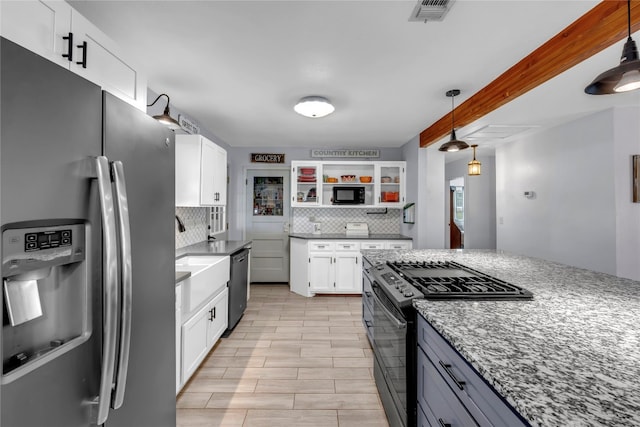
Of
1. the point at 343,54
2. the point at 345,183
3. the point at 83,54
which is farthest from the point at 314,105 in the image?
the point at 345,183

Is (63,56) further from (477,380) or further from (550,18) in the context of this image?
(550,18)

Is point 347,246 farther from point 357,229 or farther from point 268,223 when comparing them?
point 268,223

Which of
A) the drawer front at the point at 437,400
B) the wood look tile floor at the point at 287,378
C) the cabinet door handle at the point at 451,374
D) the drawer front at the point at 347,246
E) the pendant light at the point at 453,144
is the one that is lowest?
the wood look tile floor at the point at 287,378

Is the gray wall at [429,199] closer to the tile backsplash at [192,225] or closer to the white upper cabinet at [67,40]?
the tile backsplash at [192,225]

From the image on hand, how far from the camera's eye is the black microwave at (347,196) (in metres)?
5.08

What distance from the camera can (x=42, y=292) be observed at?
777 millimetres

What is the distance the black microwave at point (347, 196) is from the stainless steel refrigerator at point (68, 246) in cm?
400

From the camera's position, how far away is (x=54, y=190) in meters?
0.78

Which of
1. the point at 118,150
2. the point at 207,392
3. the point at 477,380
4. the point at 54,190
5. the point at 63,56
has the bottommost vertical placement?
the point at 207,392

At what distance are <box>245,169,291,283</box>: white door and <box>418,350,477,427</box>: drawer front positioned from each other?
4.17m

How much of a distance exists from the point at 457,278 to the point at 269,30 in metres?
1.95

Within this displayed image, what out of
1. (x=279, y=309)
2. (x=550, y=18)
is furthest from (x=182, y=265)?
(x=550, y=18)

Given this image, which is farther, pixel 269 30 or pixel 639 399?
pixel 269 30

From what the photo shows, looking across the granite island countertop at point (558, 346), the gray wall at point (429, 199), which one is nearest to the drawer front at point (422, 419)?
the granite island countertop at point (558, 346)
